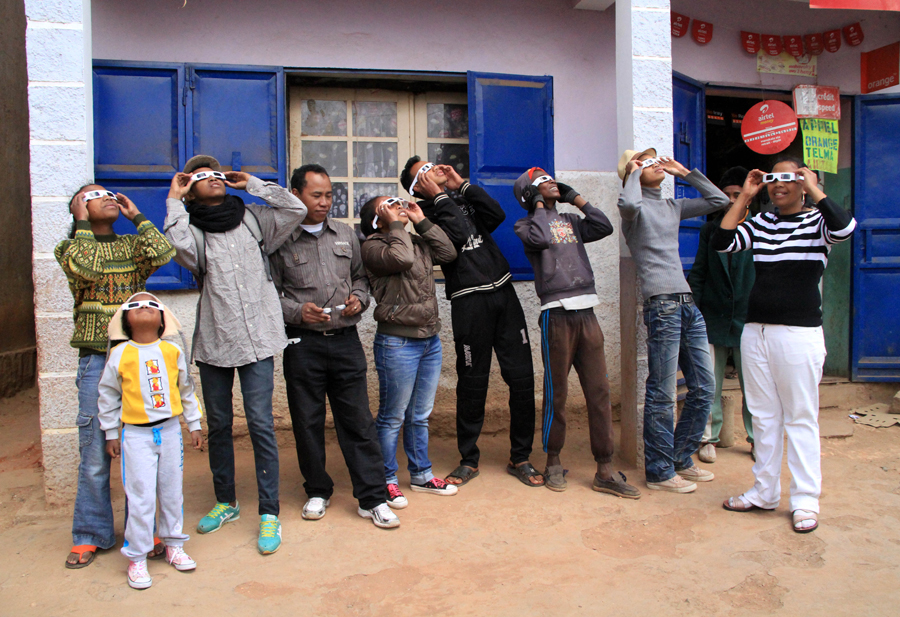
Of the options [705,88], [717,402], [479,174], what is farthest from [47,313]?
[705,88]

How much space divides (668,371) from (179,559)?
9.34 ft

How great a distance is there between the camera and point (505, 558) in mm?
Answer: 3100

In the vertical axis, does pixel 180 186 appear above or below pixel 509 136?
below

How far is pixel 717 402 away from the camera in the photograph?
4684 millimetres

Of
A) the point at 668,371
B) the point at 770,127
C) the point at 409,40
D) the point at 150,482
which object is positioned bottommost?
the point at 150,482

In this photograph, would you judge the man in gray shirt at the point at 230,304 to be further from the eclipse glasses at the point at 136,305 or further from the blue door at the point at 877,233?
the blue door at the point at 877,233

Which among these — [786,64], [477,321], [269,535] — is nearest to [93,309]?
[269,535]

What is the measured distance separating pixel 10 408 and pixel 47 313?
2985 mm

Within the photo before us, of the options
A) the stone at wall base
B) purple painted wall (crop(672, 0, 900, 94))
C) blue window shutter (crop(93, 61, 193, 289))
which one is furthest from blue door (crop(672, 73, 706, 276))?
the stone at wall base

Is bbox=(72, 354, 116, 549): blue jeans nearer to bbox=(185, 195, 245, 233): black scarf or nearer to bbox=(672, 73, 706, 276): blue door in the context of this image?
bbox=(185, 195, 245, 233): black scarf

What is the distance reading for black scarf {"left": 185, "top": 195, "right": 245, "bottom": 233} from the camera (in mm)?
3287

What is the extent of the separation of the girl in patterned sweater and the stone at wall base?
3.76 metres

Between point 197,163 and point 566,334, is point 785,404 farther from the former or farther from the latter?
point 197,163

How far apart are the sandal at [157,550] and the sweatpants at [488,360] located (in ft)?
5.80
